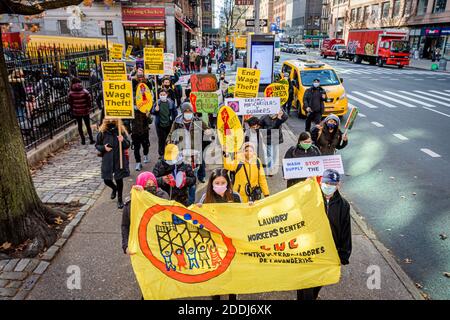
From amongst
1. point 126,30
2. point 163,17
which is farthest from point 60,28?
point 163,17

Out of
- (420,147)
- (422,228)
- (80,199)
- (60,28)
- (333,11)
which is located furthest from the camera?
(333,11)

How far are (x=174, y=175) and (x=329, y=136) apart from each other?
11.4 feet

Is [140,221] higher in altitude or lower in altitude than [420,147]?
higher

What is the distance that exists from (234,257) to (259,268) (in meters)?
0.30

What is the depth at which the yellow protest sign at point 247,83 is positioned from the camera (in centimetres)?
988

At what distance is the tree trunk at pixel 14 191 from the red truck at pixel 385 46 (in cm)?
3908

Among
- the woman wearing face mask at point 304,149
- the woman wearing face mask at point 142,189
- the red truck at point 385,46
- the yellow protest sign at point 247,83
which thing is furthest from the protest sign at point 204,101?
the red truck at point 385,46

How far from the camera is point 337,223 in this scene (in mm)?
4219

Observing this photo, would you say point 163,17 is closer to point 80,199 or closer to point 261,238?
point 80,199

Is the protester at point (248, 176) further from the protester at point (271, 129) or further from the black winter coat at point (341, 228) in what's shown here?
the protester at point (271, 129)

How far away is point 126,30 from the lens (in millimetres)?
34000

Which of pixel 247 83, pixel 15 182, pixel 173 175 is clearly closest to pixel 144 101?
pixel 247 83

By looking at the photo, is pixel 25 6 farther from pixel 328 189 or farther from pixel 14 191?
pixel 328 189
